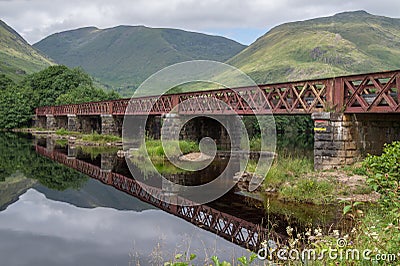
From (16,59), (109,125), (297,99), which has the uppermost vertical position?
(16,59)

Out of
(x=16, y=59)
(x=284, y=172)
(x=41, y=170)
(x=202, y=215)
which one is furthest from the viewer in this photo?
(x=16, y=59)

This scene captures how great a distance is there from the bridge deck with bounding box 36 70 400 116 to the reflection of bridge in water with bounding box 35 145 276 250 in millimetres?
7150

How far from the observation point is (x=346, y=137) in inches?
600

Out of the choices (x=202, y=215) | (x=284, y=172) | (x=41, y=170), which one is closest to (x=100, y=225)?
(x=202, y=215)

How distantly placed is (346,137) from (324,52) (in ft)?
397

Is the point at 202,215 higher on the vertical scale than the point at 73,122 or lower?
lower

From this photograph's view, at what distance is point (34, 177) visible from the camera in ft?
60.0

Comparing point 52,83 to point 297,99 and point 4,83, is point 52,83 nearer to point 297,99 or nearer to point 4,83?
point 4,83

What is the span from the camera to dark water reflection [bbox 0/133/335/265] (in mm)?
8195

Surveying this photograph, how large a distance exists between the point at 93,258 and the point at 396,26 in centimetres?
20695


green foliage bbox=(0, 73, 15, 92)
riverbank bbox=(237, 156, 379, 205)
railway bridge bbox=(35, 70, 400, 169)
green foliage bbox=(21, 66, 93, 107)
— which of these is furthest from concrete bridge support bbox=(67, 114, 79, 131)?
riverbank bbox=(237, 156, 379, 205)

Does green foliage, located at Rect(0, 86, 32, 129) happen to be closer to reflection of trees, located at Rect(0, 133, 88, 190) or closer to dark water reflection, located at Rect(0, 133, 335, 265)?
reflection of trees, located at Rect(0, 133, 88, 190)

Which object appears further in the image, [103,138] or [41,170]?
[103,138]

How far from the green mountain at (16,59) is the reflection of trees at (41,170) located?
10895 centimetres
